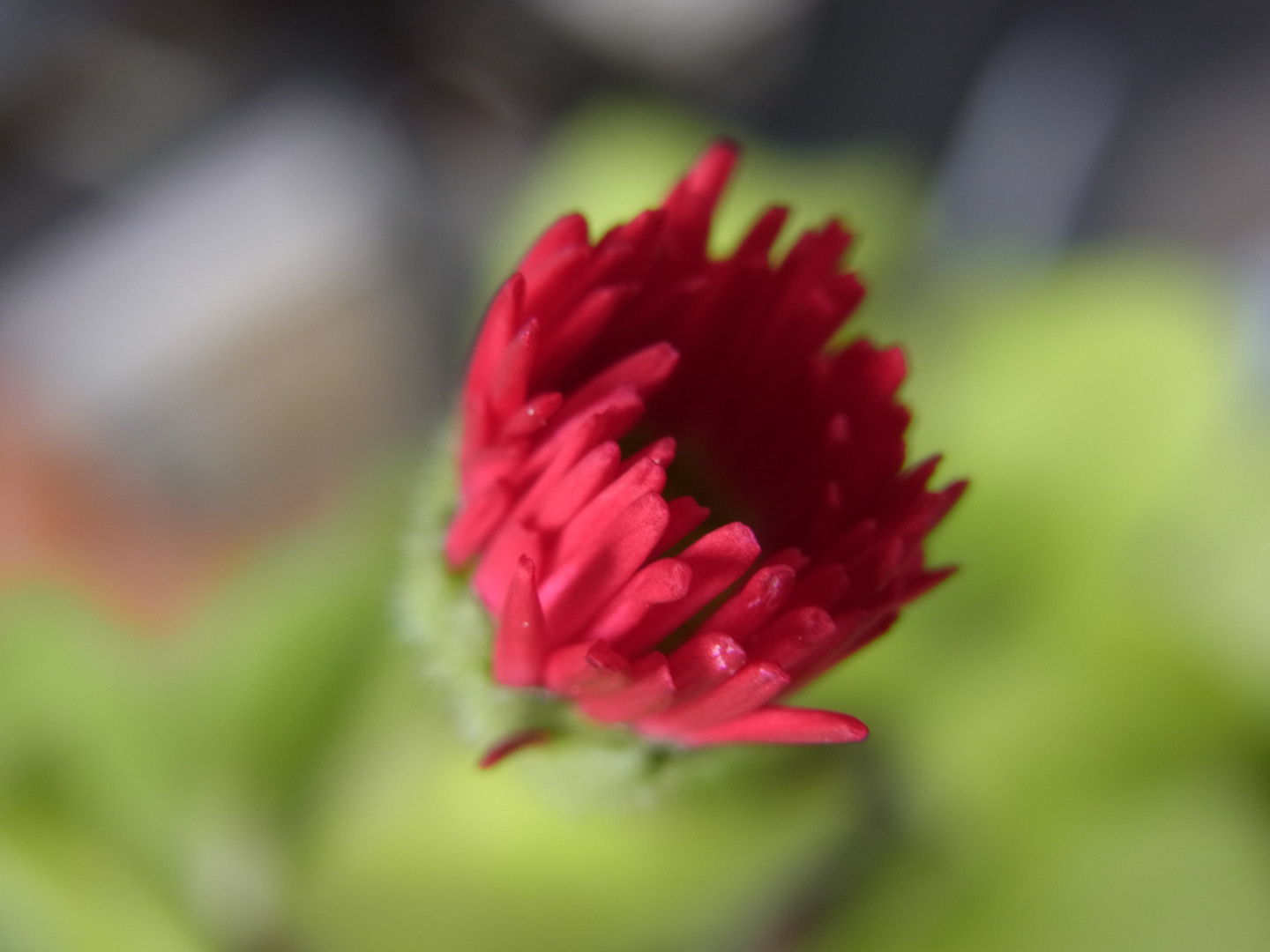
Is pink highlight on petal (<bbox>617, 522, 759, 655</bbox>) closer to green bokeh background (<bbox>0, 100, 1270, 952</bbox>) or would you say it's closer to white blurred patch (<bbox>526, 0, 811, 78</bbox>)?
green bokeh background (<bbox>0, 100, 1270, 952</bbox>)

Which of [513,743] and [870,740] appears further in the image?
[870,740]

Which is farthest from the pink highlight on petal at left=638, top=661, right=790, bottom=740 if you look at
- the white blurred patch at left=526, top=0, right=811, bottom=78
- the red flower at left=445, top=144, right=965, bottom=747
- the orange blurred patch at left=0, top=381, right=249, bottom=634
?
the white blurred patch at left=526, top=0, right=811, bottom=78

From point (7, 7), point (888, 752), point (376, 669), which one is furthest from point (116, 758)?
point (7, 7)

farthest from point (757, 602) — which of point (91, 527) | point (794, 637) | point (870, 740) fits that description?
point (91, 527)

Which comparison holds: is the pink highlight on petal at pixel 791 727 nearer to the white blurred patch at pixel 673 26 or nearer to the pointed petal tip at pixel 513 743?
the pointed petal tip at pixel 513 743

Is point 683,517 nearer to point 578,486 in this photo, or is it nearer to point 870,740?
point 578,486

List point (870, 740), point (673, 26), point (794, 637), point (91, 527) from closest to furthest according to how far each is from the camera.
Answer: point (794, 637) < point (870, 740) < point (91, 527) < point (673, 26)

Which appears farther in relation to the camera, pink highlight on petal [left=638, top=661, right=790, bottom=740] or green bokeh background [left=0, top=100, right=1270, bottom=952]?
green bokeh background [left=0, top=100, right=1270, bottom=952]
